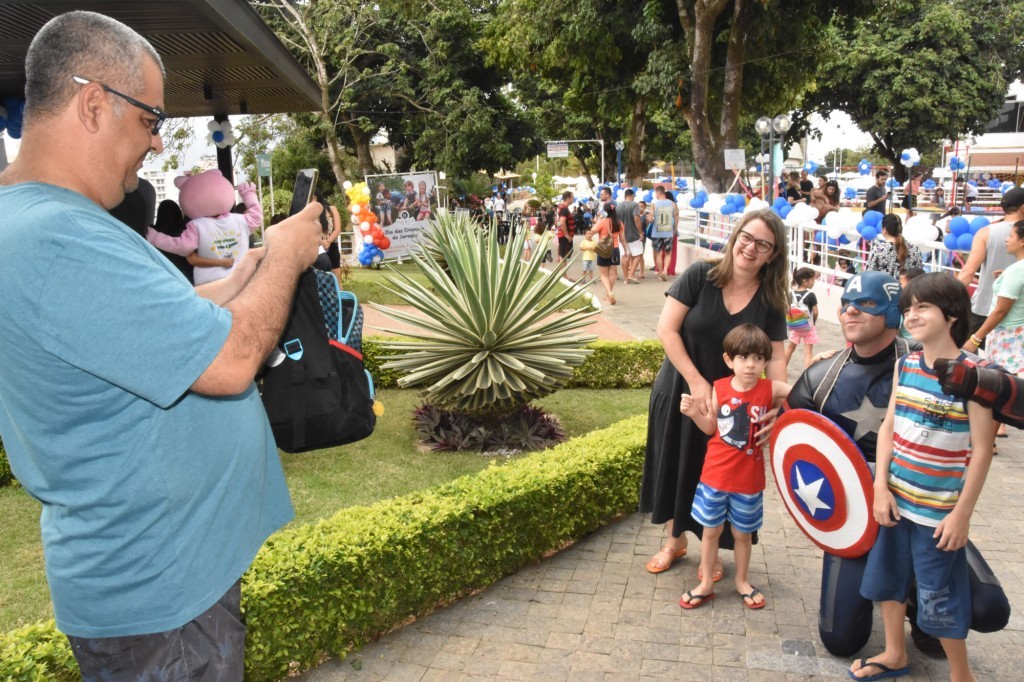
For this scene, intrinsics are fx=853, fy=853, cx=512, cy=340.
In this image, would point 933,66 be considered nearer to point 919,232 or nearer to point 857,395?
point 919,232

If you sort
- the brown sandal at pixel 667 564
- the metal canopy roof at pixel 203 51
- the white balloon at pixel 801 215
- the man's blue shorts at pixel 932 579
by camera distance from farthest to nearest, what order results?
1. the white balloon at pixel 801 215
2. the brown sandal at pixel 667 564
3. the metal canopy roof at pixel 203 51
4. the man's blue shorts at pixel 932 579

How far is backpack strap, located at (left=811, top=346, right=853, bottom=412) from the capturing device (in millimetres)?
3479

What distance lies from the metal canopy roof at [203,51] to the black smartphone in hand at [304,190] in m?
2.18

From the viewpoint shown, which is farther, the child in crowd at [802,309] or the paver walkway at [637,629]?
the child in crowd at [802,309]

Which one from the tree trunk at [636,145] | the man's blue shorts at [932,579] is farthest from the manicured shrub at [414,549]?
the tree trunk at [636,145]

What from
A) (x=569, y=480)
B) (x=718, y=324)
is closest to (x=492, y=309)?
(x=569, y=480)

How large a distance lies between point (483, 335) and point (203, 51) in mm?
2715

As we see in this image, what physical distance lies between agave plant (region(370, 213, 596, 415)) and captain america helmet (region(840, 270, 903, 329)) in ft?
10.7

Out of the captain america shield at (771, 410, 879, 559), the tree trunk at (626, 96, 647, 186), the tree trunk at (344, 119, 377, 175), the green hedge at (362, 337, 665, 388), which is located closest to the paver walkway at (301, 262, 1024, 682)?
the captain america shield at (771, 410, 879, 559)

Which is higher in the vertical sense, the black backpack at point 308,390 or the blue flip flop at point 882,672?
the black backpack at point 308,390

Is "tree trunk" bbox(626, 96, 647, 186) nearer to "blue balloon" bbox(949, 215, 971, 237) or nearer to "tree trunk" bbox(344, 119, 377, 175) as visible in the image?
"tree trunk" bbox(344, 119, 377, 175)

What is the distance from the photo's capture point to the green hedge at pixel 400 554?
11.1 ft

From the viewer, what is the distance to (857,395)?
11.3ft

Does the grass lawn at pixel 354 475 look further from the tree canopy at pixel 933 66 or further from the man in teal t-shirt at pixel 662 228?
the tree canopy at pixel 933 66
